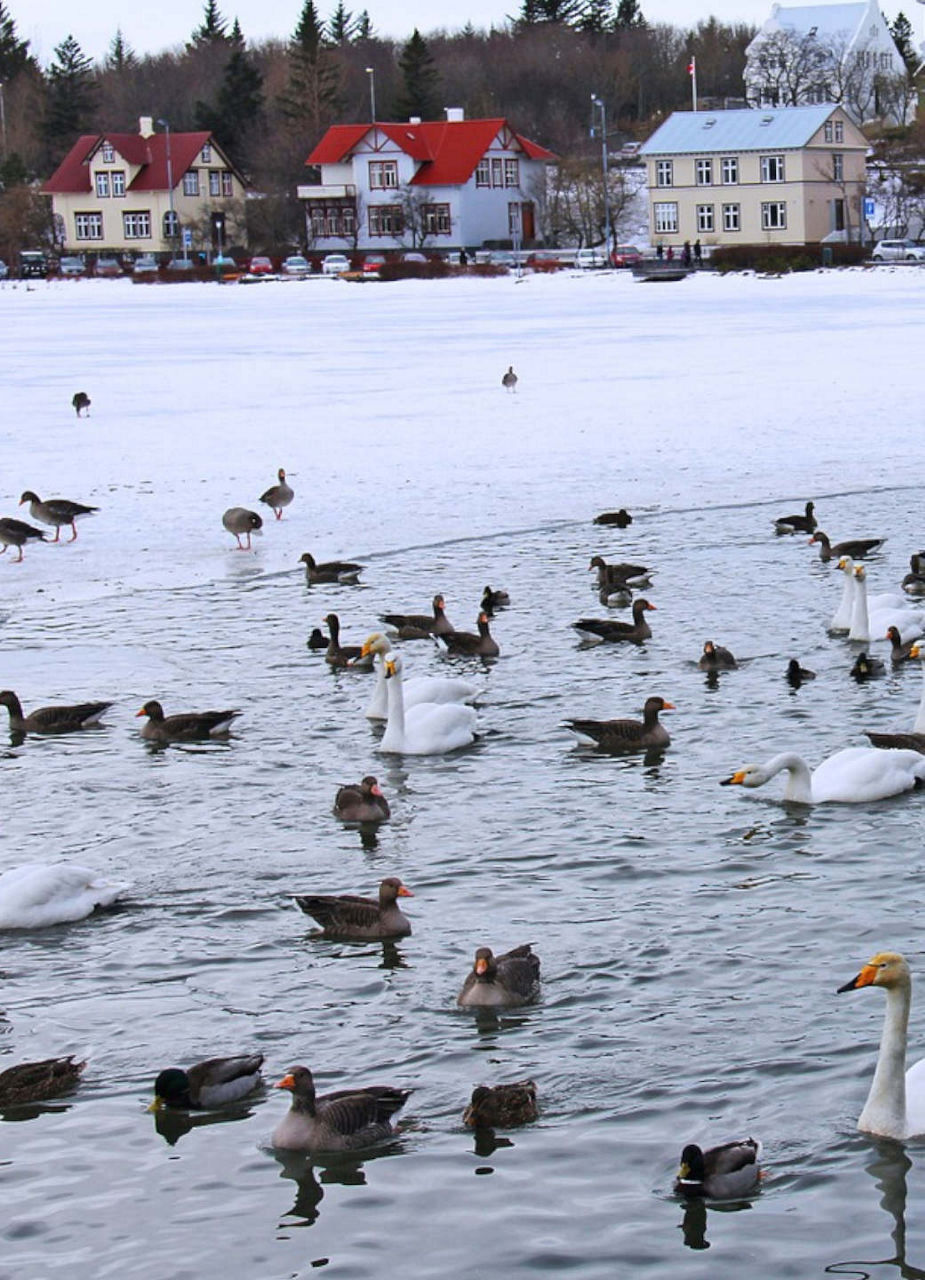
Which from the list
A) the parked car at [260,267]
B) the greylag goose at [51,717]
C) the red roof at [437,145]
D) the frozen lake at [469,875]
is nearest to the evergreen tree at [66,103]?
the red roof at [437,145]

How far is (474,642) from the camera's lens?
1505cm

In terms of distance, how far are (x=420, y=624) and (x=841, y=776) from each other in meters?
5.45

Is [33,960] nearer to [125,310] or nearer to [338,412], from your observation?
[338,412]

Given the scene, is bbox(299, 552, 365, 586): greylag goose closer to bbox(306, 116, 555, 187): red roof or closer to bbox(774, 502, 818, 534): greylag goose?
bbox(774, 502, 818, 534): greylag goose

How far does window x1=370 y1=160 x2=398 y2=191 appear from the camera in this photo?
342 ft

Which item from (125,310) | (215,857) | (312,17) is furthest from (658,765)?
(312,17)

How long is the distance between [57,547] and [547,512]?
5218 millimetres

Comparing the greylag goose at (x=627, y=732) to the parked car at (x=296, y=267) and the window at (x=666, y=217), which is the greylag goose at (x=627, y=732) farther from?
the window at (x=666, y=217)

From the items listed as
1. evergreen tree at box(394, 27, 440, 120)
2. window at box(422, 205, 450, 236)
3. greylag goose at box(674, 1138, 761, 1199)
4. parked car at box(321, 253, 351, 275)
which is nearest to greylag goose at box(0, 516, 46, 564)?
greylag goose at box(674, 1138, 761, 1199)

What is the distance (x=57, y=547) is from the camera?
826 inches

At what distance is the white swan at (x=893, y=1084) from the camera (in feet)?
23.6

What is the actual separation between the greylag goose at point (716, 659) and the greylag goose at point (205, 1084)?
704cm

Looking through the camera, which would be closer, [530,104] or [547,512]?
[547,512]

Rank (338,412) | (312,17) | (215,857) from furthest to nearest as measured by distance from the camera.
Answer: (312,17) → (338,412) → (215,857)
